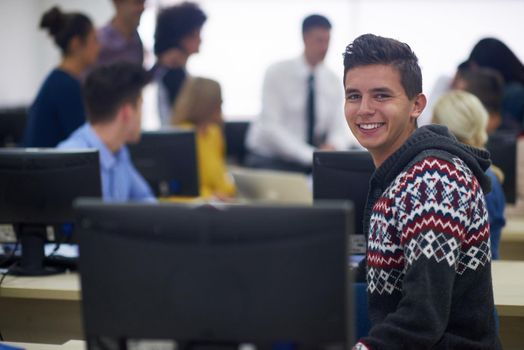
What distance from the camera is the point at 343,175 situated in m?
2.52

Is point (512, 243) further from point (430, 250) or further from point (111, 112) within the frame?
point (430, 250)

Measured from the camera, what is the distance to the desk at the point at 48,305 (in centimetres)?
254

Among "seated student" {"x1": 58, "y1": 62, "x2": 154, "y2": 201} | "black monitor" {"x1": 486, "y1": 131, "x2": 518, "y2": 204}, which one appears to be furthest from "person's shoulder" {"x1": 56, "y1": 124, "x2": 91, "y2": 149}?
"black monitor" {"x1": 486, "y1": 131, "x2": 518, "y2": 204}

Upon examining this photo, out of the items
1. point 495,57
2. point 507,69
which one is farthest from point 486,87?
point 507,69

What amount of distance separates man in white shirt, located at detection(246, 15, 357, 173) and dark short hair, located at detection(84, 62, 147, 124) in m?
1.89

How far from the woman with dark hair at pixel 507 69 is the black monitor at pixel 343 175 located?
84.0 inches

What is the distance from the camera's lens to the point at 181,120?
4641 millimetres

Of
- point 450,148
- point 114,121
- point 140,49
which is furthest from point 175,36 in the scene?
point 450,148

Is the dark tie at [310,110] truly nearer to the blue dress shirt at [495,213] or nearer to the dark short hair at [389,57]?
the blue dress shirt at [495,213]

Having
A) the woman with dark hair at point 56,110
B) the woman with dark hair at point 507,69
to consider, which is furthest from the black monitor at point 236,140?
the woman with dark hair at point 56,110

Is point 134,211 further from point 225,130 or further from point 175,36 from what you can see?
point 225,130

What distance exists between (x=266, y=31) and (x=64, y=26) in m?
3.41

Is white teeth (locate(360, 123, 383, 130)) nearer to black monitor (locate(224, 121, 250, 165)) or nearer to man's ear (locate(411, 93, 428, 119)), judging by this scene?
man's ear (locate(411, 93, 428, 119))

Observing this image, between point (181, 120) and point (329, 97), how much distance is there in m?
1.03
